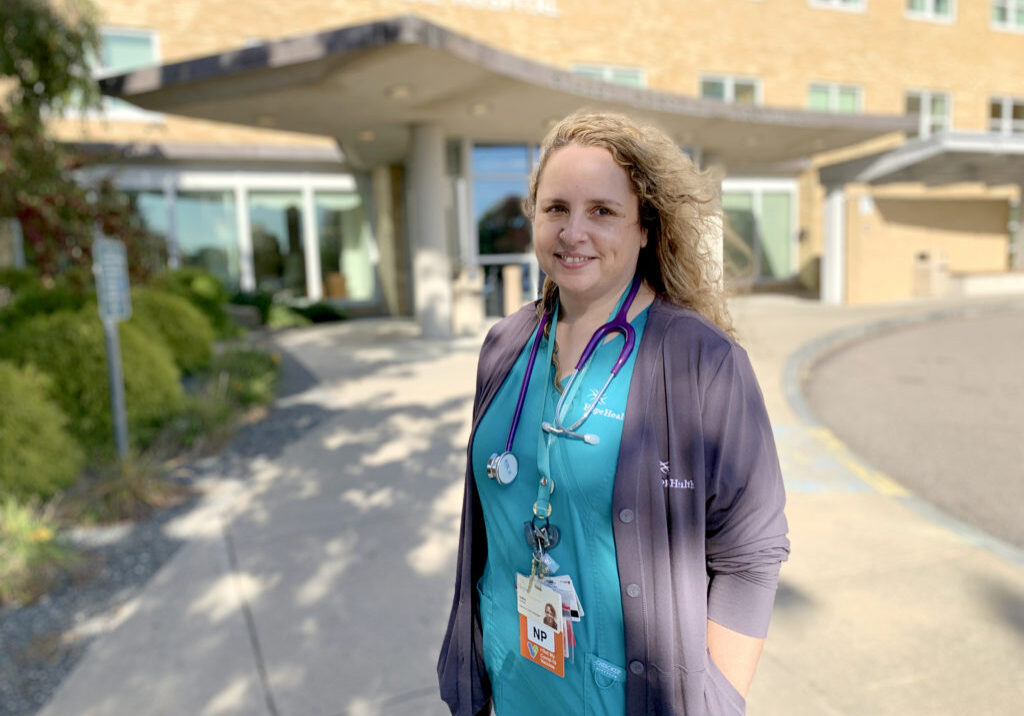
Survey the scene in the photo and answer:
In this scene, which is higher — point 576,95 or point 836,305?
point 576,95

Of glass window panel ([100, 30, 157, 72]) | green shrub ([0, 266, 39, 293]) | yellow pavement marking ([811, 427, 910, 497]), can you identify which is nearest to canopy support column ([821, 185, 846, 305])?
yellow pavement marking ([811, 427, 910, 497])

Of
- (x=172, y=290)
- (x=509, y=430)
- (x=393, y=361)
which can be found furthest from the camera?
(x=172, y=290)

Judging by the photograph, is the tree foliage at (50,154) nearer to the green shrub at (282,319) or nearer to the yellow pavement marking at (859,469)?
the yellow pavement marking at (859,469)

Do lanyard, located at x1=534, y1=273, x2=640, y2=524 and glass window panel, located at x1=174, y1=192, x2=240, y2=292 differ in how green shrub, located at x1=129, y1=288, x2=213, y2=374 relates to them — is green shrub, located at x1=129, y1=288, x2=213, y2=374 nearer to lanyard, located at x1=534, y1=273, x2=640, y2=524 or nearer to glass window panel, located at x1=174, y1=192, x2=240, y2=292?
lanyard, located at x1=534, y1=273, x2=640, y2=524

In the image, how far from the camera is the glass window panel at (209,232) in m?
16.5

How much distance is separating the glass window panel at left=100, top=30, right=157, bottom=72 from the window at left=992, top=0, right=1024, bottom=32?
23.8 metres

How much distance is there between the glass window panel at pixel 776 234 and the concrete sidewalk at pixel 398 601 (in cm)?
1593

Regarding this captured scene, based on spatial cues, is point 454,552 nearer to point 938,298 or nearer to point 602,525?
point 602,525

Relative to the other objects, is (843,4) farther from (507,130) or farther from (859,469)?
(859,469)

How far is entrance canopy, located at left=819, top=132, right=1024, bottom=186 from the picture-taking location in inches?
588

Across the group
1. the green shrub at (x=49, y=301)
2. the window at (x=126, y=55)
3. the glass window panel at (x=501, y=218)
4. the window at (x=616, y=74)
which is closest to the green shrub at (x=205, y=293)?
the green shrub at (x=49, y=301)

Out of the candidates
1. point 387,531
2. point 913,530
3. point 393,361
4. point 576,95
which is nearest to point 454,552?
point 387,531

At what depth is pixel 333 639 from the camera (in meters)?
3.30

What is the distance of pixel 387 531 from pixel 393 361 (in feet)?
20.7
